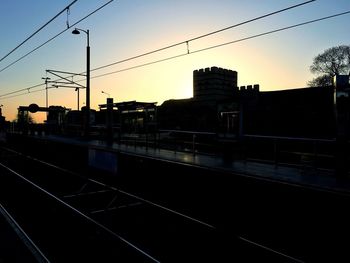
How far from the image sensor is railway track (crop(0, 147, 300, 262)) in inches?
296

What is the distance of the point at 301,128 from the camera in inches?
1230

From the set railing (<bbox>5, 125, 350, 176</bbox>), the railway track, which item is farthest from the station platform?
the railway track

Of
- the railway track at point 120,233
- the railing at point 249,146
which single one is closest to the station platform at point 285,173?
the railing at point 249,146

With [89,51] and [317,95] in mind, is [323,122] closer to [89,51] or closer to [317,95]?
[317,95]

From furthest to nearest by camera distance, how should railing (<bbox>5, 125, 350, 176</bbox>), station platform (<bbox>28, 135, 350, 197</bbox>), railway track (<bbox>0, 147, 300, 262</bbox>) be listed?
railing (<bbox>5, 125, 350, 176</bbox>) < station platform (<bbox>28, 135, 350, 197</bbox>) < railway track (<bbox>0, 147, 300, 262</bbox>)

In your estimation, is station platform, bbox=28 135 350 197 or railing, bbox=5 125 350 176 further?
railing, bbox=5 125 350 176

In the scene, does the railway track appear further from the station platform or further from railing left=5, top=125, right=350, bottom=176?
railing left=5, top=125, right=350, bottom=176

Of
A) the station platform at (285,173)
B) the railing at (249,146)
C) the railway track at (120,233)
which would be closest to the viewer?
the railway track at (120,233)

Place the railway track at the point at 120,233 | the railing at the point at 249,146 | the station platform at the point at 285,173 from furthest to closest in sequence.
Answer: the railing at the point at 249,146 → the station platform at the point at 285,173 → the railway track at the point at 120,233

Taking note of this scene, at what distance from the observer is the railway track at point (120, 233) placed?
296 inches

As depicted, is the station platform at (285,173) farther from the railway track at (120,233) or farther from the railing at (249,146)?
the railway track at (120,233)

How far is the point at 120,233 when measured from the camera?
943cm

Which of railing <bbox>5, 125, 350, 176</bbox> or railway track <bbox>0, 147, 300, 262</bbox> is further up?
railing <bbox>5, 125, 350, 176</bbox>

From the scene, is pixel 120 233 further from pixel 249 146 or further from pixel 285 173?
pixel 249 146
